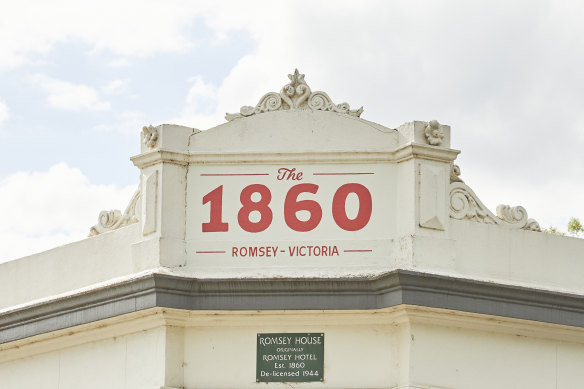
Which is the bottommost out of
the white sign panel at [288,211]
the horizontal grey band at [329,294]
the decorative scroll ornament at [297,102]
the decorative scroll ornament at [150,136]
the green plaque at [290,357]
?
the green plaque at [290,357]

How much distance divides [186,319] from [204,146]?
7.50 feet

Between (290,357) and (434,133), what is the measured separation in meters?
3.37

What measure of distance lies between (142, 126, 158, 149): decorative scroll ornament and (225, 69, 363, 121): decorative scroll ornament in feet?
3.15

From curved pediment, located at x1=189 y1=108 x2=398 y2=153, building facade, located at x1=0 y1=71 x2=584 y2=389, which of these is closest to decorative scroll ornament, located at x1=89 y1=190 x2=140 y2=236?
building facade, located at x1=0 y1=71 x2=584 y2=389

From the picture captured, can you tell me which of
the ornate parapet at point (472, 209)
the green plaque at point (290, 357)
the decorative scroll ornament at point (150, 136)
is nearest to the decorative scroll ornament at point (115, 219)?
the decorative scroll ornament at point (150, 136)

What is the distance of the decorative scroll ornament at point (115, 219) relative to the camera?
1800 cm

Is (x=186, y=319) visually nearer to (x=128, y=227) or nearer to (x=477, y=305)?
(x=128, y=227)

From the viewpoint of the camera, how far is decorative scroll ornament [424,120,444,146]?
17.2 m

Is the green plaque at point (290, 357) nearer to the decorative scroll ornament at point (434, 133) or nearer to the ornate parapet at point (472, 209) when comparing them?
the ornate parapet at point (472, 209)

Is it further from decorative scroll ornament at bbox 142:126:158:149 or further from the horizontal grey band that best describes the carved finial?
decorative scroll ornament at bbox 142:126:158:149

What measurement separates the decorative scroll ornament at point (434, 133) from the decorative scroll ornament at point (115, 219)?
389cm

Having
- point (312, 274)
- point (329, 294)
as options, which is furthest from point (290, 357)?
point (312, 274)

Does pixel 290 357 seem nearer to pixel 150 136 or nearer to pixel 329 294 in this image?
pixel 329 294

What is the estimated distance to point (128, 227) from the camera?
17.9m
